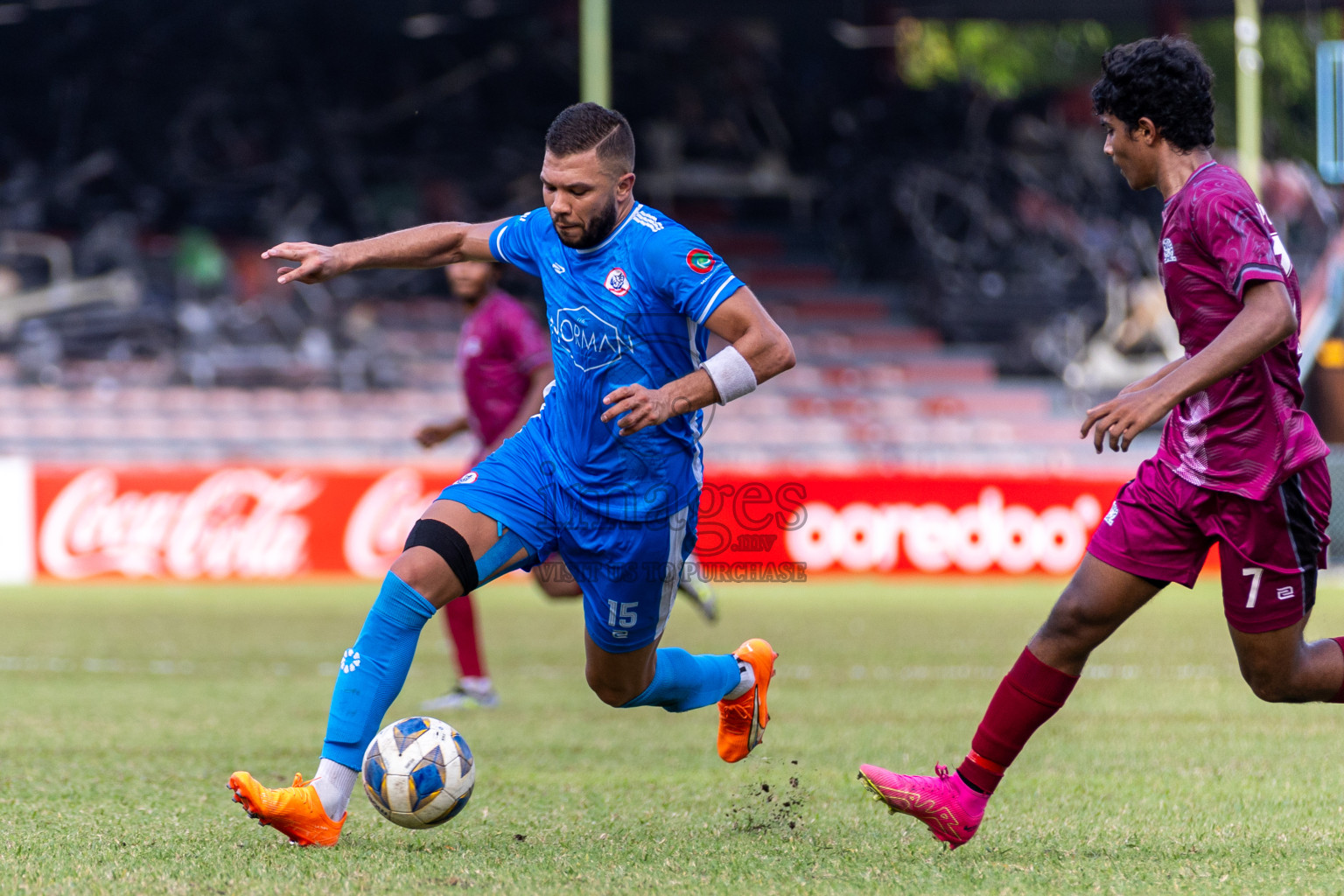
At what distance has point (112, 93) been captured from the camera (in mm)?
26344

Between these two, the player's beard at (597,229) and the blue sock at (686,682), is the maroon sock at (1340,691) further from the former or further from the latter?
the player's beard at (597,229)

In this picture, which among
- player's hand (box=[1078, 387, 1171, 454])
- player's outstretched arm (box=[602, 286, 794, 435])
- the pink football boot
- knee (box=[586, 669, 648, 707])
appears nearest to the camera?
player's hand (box=[1078, 387, 1171, 454])

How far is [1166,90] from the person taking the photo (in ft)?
13.6

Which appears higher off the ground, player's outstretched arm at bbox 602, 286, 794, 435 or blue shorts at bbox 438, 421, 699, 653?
player's outstretched arm at bbox 602, 286, 794, 435

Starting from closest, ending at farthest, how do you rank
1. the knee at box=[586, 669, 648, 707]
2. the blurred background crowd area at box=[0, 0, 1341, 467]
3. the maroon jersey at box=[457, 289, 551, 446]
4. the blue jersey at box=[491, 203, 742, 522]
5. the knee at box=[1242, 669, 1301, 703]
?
the knee at box=[1242, 669, 1301, 703], the blue jersey at box=[491, 203, 742, 522], the knee at box=[586, 669, 648, 707], the maroon jersey at box=[457, 289, 551, 446], the blurred background crowd area at box=[0, 0, 1341, 467]

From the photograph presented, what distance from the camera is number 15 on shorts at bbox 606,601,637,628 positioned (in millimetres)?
4660

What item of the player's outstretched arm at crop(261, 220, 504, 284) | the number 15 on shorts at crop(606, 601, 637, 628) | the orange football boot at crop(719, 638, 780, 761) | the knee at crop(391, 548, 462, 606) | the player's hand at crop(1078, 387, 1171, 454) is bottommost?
the orange football boot at crop(719, 638, 780, 761)

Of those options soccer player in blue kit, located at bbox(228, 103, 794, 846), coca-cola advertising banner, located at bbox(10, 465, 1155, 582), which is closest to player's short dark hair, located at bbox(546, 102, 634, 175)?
soccer player in blue kit, located at bbox(228, 103, 794, 846)

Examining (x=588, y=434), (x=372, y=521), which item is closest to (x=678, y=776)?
(x=588, y=434)

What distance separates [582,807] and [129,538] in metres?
12.7

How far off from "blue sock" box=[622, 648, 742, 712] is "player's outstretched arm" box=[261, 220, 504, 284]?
1454mm

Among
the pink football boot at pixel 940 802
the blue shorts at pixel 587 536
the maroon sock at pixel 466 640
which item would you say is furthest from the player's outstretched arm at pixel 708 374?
the maroon sock at pixel 466 640

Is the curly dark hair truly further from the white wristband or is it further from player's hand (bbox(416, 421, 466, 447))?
player's hand (bbox(416, 421, 466, 447))

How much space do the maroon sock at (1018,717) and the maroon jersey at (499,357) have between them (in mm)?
3981
